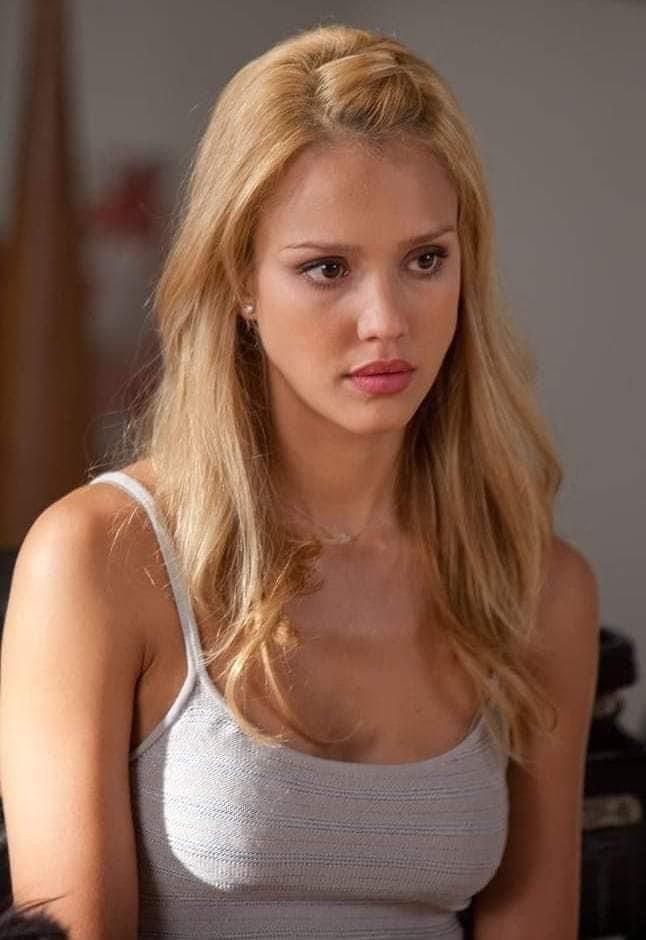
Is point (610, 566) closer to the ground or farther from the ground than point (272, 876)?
closer to the ground

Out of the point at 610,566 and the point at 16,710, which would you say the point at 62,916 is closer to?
the point at 16,710

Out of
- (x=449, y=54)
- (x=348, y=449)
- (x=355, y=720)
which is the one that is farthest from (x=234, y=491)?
(x=449, y=54)

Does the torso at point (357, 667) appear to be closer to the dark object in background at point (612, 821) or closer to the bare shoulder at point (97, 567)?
the bare shoulder at point (97, 567)

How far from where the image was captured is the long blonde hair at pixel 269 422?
158 centimetres

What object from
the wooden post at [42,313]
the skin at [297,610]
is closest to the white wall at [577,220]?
the wooden post at [42,313]

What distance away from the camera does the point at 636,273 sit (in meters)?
2.66

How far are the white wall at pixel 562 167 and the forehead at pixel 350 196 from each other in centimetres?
110

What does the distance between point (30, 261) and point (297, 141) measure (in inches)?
43.5

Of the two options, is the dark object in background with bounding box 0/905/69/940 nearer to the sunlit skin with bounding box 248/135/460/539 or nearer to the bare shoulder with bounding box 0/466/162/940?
the bare shoulder with bounding box 0/466/162/940

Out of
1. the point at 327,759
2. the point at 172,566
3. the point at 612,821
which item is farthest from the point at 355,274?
the point at 612,821

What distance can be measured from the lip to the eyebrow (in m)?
0.09

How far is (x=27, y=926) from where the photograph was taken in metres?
1.35

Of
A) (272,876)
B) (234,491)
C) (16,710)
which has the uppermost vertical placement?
(234,491)

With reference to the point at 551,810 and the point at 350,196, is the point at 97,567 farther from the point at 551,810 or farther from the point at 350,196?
the point at 551,810
